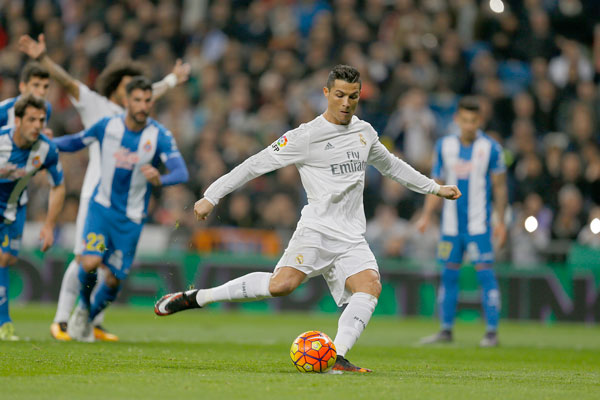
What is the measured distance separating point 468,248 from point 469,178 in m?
0.84

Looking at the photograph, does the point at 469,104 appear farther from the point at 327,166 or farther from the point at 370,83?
the point at 370,83

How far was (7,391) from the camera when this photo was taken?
222 inches

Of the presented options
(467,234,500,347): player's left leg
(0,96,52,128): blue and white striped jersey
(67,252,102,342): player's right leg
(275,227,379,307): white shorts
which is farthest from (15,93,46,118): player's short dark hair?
(467,234,500,347): player's left leg

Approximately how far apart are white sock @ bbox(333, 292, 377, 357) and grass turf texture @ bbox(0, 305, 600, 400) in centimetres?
31

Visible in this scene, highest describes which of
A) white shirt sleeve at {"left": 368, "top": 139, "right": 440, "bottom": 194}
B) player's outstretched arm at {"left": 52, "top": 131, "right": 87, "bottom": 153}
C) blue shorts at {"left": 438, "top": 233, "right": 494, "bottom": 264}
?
player's outstretched arm at {"left": 52, "top": 131, "right": 87, "bottom": 153}

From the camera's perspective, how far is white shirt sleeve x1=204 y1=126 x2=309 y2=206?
24.0 ft

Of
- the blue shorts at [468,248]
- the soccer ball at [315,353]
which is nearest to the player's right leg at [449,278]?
the blue shorts at [468,248]

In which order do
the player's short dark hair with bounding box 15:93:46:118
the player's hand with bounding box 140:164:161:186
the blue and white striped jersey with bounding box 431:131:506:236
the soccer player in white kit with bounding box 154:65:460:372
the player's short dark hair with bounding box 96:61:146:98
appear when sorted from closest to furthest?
the soccer player in white kit with bounding box 154:65:460:372 < the player's hand with bounding box 140:164:161:186 < the player's short dark hair with bounding box 15:93:46:118 < the player's short dark hair with bounding box 96:61:146:98 < the blue and white striped jersey with bounding box 431:131:506:236

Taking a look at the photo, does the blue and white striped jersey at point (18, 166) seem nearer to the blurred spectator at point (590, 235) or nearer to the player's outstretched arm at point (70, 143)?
the player's outstretched arm at point (70, 143)

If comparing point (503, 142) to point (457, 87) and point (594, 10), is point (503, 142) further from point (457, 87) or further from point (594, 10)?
point (594, 10)

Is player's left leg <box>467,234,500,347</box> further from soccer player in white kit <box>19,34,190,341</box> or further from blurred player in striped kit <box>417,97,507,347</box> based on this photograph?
soccer player in white kit <box>19,34,190,341</box>

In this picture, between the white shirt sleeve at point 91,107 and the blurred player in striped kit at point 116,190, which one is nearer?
the blurred player in striped kit at point 116,190

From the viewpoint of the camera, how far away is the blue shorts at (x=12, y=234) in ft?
32.2

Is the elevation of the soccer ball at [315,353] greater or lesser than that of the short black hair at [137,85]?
lesser
